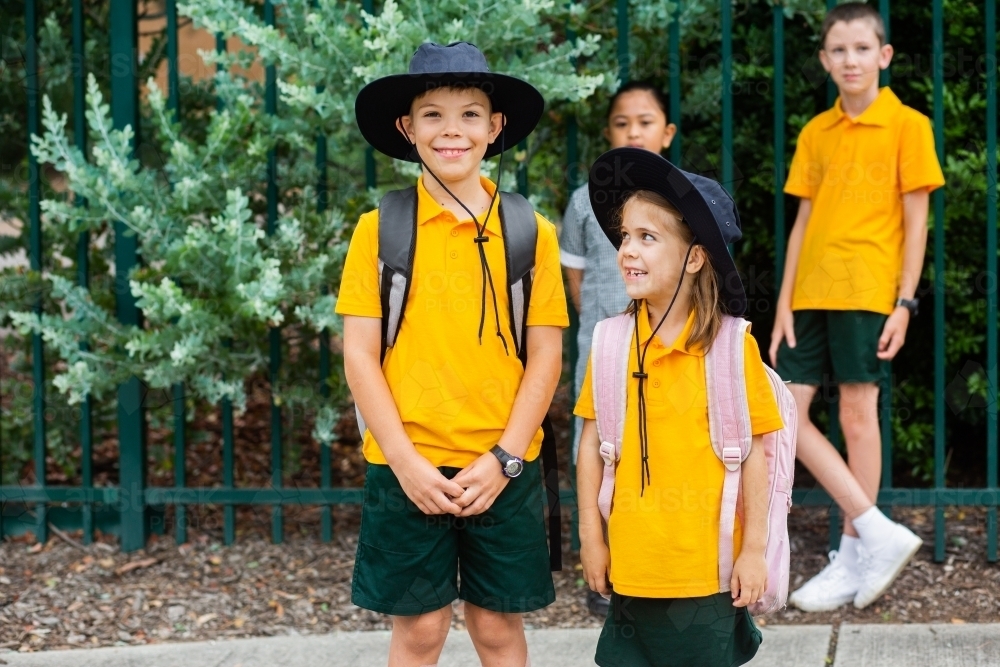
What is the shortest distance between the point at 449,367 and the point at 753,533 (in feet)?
2.54

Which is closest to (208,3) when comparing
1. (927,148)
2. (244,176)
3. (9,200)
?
(244,176)

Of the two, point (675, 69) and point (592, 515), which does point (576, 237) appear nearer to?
point (675, 69)

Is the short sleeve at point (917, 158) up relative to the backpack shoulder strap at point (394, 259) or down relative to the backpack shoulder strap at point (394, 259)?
up

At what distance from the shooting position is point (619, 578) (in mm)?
2637

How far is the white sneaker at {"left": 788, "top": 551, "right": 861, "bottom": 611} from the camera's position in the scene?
4.02 m

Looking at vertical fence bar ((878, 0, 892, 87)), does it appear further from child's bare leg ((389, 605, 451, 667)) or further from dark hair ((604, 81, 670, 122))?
child's bare leg ((389, 605, 451, 667))

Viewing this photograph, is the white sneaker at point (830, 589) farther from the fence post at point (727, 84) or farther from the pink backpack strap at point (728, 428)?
the pink backpack strap at point (728, 428)

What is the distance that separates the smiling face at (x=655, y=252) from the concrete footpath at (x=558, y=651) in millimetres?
1448

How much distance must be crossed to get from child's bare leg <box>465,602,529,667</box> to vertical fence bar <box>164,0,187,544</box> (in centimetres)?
188

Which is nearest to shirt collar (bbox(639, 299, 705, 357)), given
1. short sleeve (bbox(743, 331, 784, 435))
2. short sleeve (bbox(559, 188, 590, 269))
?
short sleeve (bbox(743, 331, 784, 435))

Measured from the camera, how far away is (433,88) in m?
2.84

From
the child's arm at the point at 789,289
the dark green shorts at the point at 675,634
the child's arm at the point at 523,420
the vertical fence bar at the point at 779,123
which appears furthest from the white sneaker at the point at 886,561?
the child's arm at the point at 523,420

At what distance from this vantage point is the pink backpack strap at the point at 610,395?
8.74ft

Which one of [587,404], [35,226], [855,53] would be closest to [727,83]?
[855,53]
